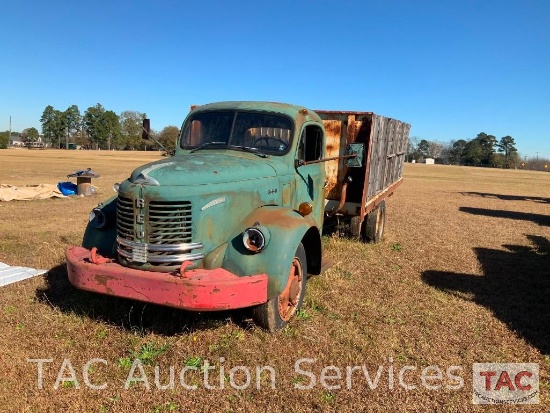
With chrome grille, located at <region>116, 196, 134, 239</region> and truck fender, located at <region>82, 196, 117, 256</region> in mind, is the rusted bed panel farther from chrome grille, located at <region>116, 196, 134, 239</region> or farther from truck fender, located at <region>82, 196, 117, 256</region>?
chrome grille, located at <region>116, 196, 134, 239</region>

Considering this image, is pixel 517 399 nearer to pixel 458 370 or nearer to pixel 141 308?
pixel 458 370

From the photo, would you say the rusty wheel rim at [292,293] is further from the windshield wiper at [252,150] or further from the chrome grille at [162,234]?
the windshield wiper at [252,150]

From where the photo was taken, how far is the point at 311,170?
5566 mm

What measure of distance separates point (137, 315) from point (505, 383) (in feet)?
11.5

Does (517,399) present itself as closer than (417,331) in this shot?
Yes

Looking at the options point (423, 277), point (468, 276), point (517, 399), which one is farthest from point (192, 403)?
point (468, 276)

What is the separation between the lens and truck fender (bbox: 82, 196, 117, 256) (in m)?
4.26

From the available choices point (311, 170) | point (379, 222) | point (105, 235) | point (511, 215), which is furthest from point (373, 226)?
point (511, 215)

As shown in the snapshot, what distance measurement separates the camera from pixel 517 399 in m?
3.32

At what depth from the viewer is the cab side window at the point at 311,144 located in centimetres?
526

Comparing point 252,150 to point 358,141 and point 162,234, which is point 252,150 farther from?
point 358,141

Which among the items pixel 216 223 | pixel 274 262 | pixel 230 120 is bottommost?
pixel 274 262

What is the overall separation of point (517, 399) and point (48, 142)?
136 metres

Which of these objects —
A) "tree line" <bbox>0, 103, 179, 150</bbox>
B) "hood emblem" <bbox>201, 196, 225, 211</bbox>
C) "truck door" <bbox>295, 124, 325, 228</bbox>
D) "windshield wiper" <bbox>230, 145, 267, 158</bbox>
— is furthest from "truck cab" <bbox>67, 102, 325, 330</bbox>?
"tree line" <bbox>0, 103, 179, 150</bbox>
